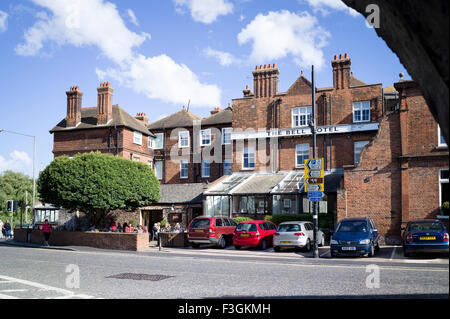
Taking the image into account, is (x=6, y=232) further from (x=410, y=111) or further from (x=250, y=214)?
(x=410, y=111)

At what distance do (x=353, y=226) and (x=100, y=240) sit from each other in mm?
14813

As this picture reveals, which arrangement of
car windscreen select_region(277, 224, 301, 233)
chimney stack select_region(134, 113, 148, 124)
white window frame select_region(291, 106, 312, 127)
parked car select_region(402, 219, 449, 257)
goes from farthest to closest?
chimney stack select_region(134, 113, 148, 124), white window frame select_region(291, 106, 312, 127), car windscreen select_region(277, 224, 301, 233), parked car select_region(402, 219, 449, 257)

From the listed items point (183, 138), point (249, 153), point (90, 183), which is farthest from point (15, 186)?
point (249, 153)

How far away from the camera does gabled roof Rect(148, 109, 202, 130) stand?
46219mm

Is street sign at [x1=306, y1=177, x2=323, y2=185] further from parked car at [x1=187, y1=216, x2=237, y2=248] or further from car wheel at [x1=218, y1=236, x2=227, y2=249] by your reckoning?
car wheel at [x1=218, y1=236, x2=227, y2=249]

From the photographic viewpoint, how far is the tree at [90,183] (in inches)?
1072

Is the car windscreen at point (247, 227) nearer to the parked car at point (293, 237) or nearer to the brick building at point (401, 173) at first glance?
the parked car at point (293, 237)

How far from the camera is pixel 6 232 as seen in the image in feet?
117

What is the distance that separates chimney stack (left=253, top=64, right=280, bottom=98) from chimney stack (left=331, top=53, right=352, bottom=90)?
15.8 ft

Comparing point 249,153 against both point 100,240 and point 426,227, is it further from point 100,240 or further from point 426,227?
point 426,227

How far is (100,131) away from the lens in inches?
1689

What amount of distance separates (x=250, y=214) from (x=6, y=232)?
21.4 meters

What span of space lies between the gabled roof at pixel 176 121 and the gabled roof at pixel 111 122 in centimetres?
167

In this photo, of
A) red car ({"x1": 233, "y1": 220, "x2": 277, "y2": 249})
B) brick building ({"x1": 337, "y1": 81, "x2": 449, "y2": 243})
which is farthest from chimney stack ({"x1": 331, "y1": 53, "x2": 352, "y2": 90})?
red car ({"x1": 233, "y1": 220, "x2": 277, "y2": 249})
